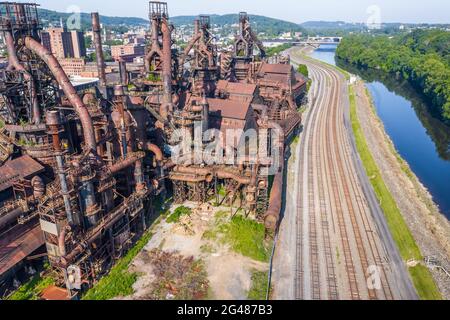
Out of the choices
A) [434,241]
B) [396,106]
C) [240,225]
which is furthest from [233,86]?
[396,106]

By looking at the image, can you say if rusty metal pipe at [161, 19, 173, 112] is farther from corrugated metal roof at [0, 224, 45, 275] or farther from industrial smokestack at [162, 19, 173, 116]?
corrugated metal roof at [0, 224, 45, 275]

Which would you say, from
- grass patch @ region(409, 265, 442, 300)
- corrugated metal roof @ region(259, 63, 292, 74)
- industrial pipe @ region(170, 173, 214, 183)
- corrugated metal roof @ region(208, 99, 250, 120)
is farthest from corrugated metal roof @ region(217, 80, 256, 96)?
grass patch @ region(409, 265, 442, 300)

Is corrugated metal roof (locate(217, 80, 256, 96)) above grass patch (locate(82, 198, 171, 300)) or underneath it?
above

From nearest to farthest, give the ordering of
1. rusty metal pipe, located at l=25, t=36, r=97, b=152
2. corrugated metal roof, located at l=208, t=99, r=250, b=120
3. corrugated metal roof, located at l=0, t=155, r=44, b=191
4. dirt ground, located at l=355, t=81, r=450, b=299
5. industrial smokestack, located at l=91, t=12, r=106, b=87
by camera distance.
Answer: corrugated metal roof, located at l=0, t=155, r=44, b=191 → rusty metal pipe, located at l=25, t=36, r=97, b=152 → dirt ground, located at l=355, t=81, r=450, b=299 → industrial smokestack, located at l=91, t=12, r=106, b=87 → corrugated metal roof, located at l=208, t=99, r=250, b=120

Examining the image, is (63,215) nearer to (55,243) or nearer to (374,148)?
(55,243)

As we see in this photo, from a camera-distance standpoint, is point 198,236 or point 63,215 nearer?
point 63,215

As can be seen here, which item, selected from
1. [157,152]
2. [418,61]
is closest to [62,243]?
[157,152]
